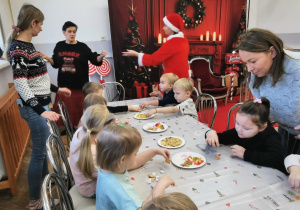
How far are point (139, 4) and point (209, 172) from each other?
13.0 feet

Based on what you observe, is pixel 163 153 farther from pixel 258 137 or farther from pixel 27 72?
Result: pixel 27 72

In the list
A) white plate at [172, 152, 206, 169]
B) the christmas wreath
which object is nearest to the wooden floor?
white plate at [172, 152, 206, 169]

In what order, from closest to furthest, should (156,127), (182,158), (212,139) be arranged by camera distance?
(182,158) < (212,139) < (156,127)

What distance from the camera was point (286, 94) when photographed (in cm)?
134

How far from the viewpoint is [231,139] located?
1470 millimetres

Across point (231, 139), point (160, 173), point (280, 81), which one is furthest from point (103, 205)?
point (280, 81)

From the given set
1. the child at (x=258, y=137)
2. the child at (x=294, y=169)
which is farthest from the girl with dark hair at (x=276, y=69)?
the child at (x=294, y=169)

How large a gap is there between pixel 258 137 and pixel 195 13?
4.20 metres

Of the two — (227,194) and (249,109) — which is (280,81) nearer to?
(249,109)

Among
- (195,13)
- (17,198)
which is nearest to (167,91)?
(17,198)

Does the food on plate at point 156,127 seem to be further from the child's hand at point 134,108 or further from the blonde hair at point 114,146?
the blonde hair at point 114,146

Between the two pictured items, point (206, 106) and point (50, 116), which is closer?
point (50, 116)

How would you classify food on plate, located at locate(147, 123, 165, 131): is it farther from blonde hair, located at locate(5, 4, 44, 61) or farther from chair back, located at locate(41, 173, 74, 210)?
blonde hair, located at locate(5, 4, 44, 61)

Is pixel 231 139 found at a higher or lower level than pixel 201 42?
lower
